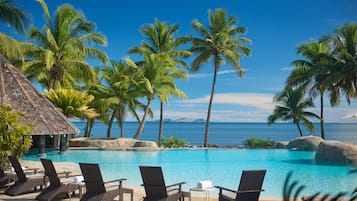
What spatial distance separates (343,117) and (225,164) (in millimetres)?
5633

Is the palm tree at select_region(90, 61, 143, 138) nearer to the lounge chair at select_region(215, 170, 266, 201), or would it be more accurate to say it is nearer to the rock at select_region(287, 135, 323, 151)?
the rock at select_region(287, 135, 323, 151)

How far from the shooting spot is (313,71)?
2025 cm

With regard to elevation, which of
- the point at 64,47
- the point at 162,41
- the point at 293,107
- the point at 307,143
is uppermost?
the point at 162,41

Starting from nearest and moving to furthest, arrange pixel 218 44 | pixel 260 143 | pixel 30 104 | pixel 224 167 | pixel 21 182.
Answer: pixel 21 182 < pixel 30 104 < pixel 224 167 < pixel 260 143 < pixel 218 44

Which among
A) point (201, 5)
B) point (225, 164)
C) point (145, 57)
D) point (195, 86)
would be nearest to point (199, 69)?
point (145, 57)

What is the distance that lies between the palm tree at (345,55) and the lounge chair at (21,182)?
616 inches

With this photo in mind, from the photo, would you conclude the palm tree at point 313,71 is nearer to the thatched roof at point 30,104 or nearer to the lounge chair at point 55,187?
the thatched roof at point 30,104

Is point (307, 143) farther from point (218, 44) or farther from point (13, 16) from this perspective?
point (13, 16)

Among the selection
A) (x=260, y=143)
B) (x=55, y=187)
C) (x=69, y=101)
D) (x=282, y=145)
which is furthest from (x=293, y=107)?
(x=55, y=187)

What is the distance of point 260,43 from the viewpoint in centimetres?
3853

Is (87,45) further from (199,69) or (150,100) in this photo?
(199,69)

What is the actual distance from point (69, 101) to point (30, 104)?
621 centimetres

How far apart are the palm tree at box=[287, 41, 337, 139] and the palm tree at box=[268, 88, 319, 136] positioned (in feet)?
5.03

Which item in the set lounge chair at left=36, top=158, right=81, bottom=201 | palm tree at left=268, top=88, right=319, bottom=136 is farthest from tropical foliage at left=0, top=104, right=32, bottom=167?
palm tree at left=268, top=88, right=319, bottom=136
